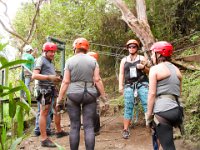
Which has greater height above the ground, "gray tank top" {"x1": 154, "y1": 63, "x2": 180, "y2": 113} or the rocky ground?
"gray tank top" {"x1": 154, "y1": 63, "x2": 180, "y2": 113}

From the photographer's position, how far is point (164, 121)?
333 centimetres

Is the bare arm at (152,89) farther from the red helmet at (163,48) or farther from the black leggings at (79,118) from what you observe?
the black leggings at (79,118)

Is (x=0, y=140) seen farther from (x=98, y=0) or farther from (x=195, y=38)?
(x=98, y=0)

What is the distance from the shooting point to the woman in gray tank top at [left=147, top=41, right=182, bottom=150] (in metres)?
3.29

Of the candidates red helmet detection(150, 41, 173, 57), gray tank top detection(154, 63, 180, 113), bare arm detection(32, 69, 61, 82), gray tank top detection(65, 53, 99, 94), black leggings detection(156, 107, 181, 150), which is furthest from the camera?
bare arm detection(32, 69, 61, 82)

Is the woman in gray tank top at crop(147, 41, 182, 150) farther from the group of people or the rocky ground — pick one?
the rocky ground

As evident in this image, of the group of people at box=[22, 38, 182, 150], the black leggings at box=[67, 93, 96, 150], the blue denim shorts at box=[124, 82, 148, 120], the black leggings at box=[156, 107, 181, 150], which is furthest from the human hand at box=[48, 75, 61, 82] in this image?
the black leggings at box=[156, 107, 181, 150]

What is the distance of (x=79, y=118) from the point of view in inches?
162

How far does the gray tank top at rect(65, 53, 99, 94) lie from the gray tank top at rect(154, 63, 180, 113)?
Answer: 1.08m

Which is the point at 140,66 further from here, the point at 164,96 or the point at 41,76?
the point at 164,96

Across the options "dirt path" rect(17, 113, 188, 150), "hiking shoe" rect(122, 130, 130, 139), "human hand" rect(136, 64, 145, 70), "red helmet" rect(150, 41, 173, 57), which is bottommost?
"dirt path" rect(17, 113, 188, 150)

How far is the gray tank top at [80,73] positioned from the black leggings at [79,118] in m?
0.10

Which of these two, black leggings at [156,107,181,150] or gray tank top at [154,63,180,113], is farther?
gray tank top at [154,63,180,113]

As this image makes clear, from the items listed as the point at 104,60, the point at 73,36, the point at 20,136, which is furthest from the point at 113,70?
the point at 20,136
